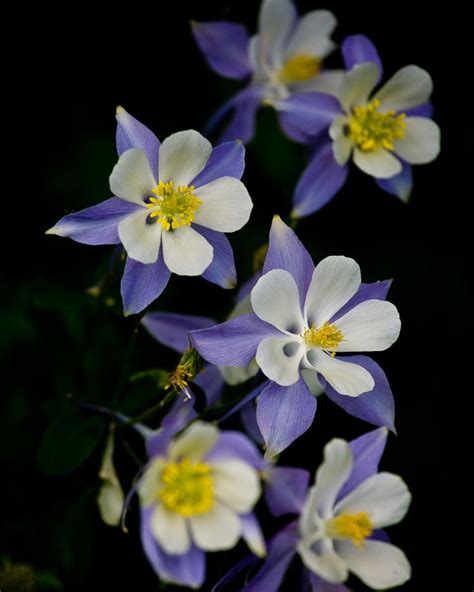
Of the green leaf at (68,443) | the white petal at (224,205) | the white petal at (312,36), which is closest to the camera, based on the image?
the white petal at (224,205)

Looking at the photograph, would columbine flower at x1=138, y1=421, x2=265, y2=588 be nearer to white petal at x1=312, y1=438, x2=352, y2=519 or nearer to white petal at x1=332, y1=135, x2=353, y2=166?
white petal at x1=312, y1=438, x2=352, y2=519

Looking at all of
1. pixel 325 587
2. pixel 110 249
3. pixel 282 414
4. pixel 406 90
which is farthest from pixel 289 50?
pixel 325 587

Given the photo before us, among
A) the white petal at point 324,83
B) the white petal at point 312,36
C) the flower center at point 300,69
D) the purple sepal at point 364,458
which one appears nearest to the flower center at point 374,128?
the white petal at point 324,83

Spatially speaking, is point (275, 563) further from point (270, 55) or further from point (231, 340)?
point (270, 55)

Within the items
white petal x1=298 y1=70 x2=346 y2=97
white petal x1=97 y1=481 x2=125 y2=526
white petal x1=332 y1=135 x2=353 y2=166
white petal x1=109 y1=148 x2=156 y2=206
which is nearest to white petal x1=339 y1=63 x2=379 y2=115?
white petal x1=332 y1=135 x2=353 y2=166

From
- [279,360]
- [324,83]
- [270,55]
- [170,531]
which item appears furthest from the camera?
[270,55]

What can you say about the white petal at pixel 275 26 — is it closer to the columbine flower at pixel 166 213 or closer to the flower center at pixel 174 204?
the columbine flower at pixel 166 213

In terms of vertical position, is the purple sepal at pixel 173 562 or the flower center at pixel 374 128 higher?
the flower center at pixel 374 128
